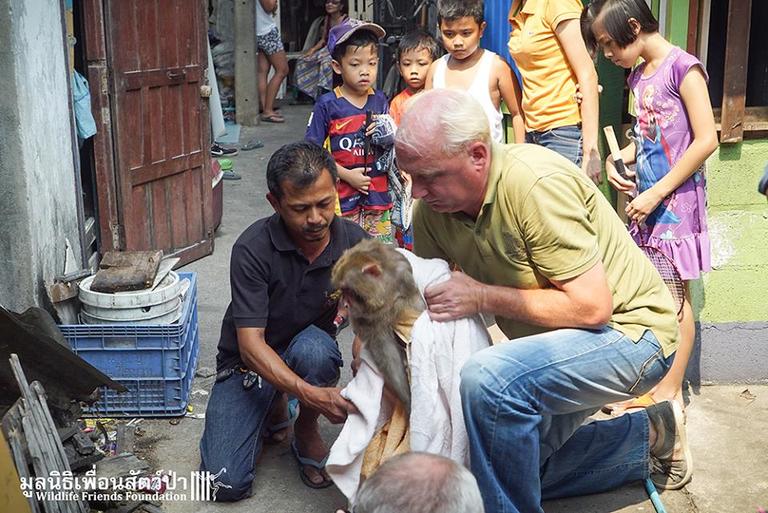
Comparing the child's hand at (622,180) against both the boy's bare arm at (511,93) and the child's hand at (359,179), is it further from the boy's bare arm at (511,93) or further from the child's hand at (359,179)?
the child's hand at (359,179)

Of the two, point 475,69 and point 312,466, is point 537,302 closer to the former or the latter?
point 312,466

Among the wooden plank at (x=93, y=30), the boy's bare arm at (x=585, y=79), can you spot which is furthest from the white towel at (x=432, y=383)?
the wooden plank at (x=93, y=30)

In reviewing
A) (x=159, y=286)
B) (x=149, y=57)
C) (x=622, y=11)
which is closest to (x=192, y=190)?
(x=149, y=57)

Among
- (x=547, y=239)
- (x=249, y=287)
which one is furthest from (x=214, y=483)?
(x=547, y=239)

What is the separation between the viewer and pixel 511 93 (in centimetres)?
582

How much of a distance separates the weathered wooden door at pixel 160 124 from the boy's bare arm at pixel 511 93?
2498 millimetres

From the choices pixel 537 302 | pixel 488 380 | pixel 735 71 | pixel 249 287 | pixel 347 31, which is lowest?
pixel 488 380

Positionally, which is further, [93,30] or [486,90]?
[93,30]

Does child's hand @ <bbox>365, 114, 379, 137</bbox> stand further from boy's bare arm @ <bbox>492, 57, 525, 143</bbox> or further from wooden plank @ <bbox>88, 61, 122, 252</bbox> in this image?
wooden plank @ <bbox>88, 61, 122, 252</bbox>

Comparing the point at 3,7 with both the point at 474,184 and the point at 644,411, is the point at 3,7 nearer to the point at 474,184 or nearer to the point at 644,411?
the point at 474,184

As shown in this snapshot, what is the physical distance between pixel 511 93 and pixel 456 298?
262 centimetres

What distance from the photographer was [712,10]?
16.7 ft

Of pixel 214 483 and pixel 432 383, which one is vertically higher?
pixel 432 383

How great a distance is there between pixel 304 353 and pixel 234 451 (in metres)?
0.52
